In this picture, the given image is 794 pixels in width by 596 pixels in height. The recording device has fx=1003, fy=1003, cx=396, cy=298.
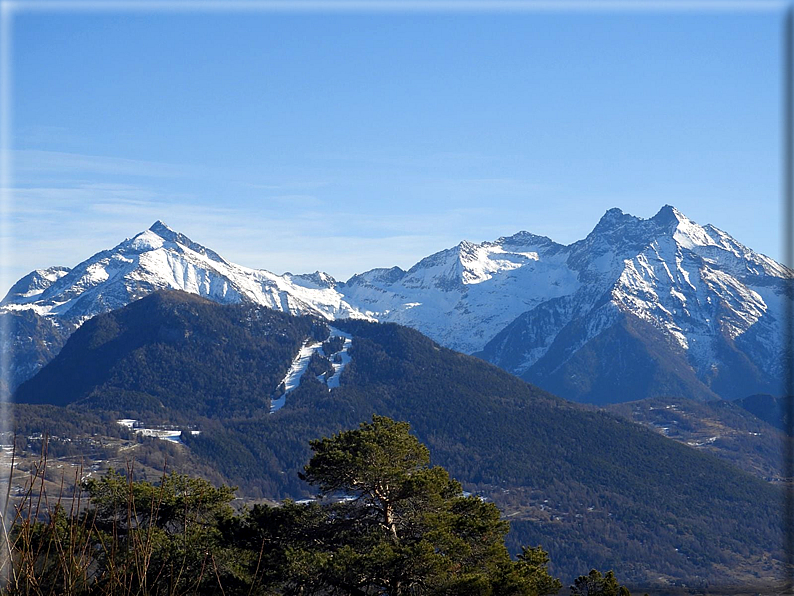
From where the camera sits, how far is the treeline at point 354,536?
111 feet

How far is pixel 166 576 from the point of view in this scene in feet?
114

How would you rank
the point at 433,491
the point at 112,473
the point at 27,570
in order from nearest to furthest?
the point at 27,570, the point at 433,491, the point at 112,473

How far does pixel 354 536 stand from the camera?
3662 cm

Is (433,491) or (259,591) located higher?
(433,491)

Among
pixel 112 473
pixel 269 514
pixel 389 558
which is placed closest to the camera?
pixel 389 558

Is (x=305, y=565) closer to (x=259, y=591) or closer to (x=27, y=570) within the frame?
(x=259, y=591)

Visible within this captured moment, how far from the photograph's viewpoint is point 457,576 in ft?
113

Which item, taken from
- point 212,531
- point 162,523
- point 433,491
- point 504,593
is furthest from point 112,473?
point 504,593

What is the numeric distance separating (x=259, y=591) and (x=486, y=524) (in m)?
8.79

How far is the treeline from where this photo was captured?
1337 inches

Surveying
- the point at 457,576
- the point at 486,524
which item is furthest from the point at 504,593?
the point at 486,524

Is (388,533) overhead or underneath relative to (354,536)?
overhead

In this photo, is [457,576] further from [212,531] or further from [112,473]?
[112,473]

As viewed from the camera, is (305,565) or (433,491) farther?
(433,491)
